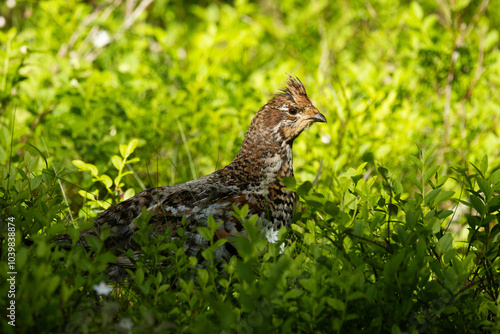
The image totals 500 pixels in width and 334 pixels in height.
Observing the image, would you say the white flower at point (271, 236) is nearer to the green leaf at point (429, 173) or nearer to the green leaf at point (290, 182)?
the green leaf at point (290, 182)

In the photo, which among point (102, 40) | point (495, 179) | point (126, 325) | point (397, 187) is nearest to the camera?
point (126, 325)

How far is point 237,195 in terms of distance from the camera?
3551 mm

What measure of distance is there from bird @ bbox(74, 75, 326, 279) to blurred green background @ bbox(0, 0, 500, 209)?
402mm

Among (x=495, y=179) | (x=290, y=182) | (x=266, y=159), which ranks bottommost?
(x=266, y=159)

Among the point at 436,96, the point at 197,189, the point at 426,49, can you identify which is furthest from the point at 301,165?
the point at 436,96

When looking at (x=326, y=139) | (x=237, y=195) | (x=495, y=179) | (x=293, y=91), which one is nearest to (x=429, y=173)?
(x=495, y=179)

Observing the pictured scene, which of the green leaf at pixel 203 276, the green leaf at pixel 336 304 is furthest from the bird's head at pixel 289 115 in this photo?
the green leaf at pixel 336 304

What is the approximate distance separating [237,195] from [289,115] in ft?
2.86

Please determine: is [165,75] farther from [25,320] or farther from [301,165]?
[25,320]

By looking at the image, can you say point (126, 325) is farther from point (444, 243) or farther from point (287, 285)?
point (444, 243)

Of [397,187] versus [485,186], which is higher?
[485,186]

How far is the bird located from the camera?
10.8 ft

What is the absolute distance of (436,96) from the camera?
632 centimetres

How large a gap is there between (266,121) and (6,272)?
7.46ft
